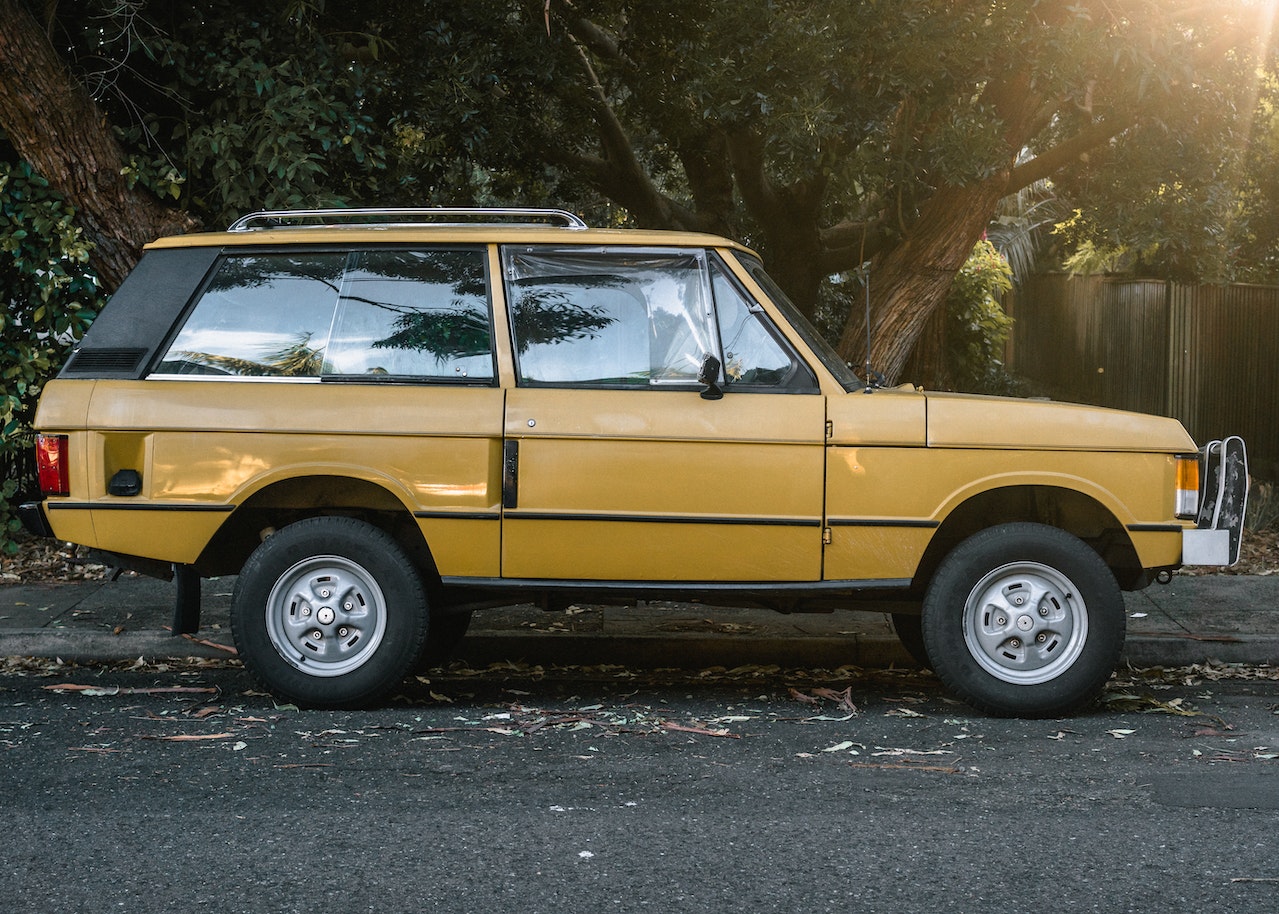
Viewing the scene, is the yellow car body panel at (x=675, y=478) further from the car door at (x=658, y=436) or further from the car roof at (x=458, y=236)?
the car roof at (x=458, y=236)

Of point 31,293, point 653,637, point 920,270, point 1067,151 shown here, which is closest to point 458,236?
point 653,637

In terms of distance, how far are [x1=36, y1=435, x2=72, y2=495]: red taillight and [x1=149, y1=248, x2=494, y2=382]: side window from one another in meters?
0.53

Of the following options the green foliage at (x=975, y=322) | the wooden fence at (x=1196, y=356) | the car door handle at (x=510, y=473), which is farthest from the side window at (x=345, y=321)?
the wooden fence at (x=1196, y=356)

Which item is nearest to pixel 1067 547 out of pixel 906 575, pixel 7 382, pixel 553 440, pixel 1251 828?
pixel 906 575

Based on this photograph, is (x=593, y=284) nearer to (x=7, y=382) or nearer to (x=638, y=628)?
(x=638, y=628)

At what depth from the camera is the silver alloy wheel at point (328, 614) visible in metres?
5.78

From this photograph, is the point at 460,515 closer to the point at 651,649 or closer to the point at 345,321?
the point at 345,321

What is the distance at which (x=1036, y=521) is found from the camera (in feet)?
19.8

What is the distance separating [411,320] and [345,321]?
0.93 ft

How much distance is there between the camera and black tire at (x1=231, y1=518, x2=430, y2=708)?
573cm

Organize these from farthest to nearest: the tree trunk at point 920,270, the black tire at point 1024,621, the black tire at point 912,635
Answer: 1. the tree trunk at point 920,270
2. the black tire at point 912,635
3. the black tire at point 1024,621

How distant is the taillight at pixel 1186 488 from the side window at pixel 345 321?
297 cm

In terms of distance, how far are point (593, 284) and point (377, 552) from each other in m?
1.46

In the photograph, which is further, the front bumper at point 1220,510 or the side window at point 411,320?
the side window at point 411,320
